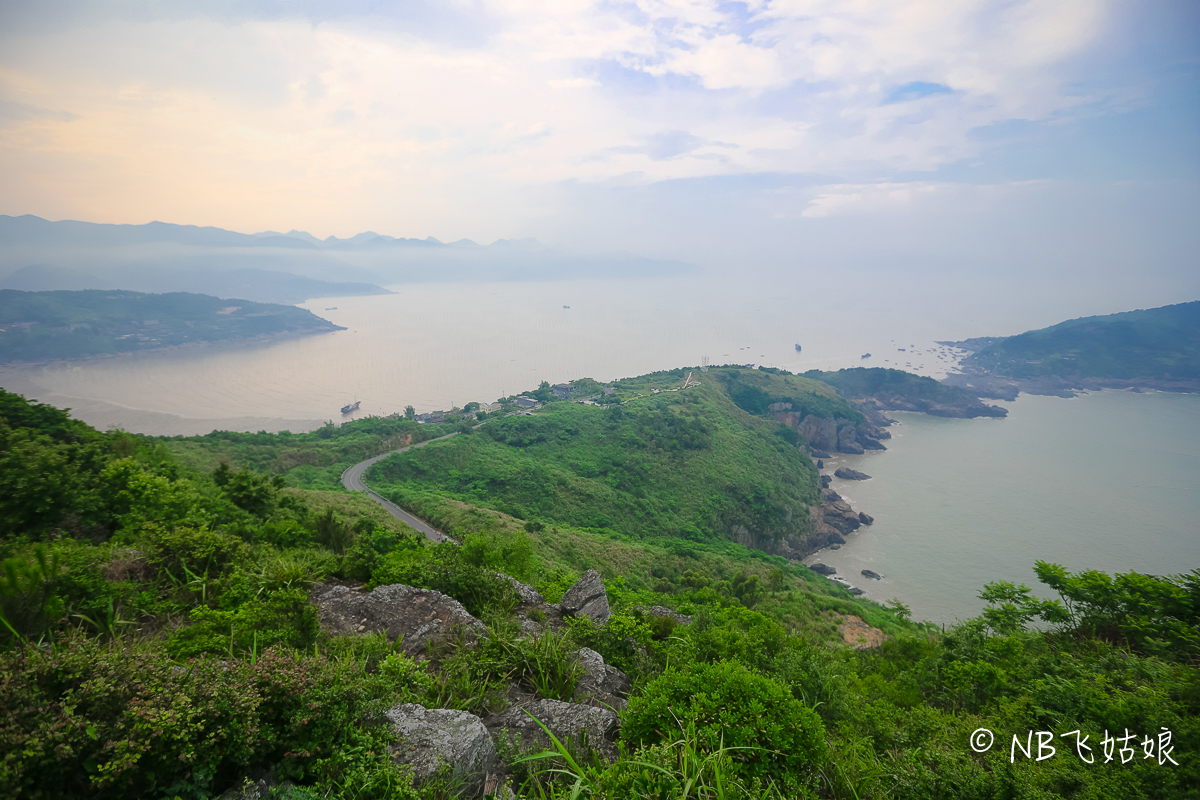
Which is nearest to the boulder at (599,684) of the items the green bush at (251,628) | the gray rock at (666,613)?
the green bush at (251,628)

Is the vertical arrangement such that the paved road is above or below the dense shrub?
below

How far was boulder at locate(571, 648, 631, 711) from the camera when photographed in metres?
6.81

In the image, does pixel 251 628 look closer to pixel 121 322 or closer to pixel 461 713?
pixel 461 713

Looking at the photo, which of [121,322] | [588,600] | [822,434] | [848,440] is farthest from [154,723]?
[121,322]

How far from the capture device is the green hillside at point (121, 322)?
309 ft

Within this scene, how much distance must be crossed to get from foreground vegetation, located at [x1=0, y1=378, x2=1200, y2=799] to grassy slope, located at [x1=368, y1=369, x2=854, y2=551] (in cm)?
2632

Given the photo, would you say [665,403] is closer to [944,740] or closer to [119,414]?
[944,740]

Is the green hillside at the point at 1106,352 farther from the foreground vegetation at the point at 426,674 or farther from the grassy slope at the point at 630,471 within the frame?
the foreground vegetation at the point at 426,674

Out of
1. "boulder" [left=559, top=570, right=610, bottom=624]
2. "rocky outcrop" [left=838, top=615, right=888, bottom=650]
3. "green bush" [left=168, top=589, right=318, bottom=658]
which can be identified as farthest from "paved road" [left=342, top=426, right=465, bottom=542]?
"rocky outcrop" [left=838, top=615, right=888, bottom=650]

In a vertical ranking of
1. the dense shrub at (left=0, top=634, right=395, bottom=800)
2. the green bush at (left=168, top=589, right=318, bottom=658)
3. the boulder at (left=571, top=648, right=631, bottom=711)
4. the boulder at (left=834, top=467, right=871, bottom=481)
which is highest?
the dense shrub at (left=0, top=634, right=395, bottom=800)

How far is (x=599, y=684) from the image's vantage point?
719cm

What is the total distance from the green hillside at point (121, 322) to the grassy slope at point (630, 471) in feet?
333

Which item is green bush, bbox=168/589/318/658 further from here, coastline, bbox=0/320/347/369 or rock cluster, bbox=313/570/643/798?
coastline, bbox=0/320/347/369

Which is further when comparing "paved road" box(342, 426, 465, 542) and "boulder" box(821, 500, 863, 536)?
"boulder" box(821, 500, 863, 536)
